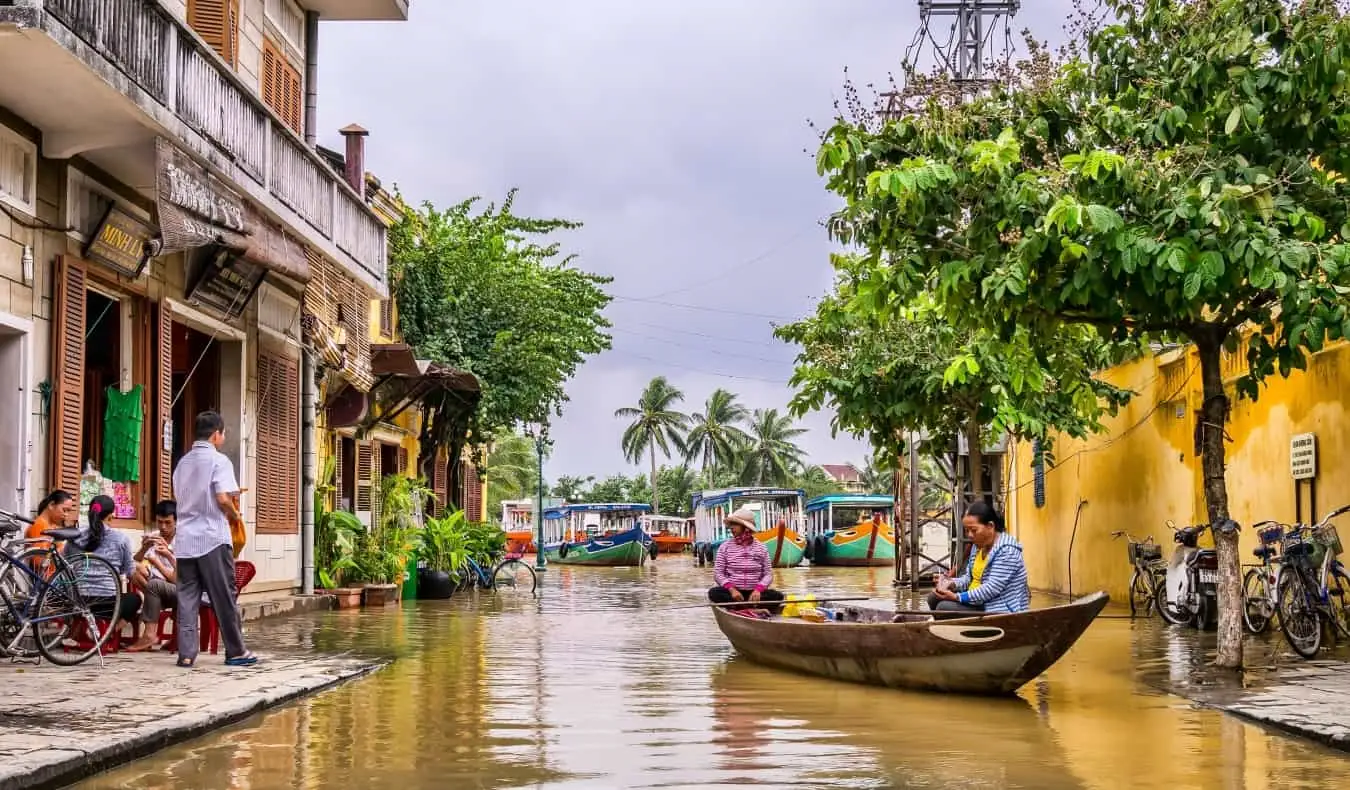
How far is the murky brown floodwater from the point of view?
282 inches

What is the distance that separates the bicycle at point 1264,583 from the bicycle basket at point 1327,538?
0.29 m

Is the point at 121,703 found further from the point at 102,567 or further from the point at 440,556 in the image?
the point at 440,556

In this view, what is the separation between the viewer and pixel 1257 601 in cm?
1564

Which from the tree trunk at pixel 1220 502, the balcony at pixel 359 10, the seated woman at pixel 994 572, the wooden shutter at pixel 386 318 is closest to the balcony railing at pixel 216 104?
the balcony at pixel 359 10

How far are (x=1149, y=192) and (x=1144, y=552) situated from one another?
31.4ft

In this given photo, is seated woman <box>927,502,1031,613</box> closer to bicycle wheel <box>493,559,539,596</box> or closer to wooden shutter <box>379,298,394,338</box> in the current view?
bicycle wheel <box>493,559,539,596</box>

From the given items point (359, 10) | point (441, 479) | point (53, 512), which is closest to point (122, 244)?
point (53, 512)

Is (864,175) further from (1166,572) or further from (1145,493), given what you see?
(1145,493)

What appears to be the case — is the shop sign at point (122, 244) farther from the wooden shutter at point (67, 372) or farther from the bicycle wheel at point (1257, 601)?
the bicycle wheel at point (1257, 601)

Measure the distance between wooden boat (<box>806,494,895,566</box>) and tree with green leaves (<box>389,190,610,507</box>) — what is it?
23.3 metres

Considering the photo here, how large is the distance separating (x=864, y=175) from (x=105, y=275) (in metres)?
6.73

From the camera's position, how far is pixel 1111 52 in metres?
12.3

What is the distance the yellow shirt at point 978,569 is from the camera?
11.3 meters

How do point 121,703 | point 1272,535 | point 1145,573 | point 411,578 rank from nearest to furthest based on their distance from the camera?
point 121,703 → point 1272,535 → point 1145,573 → point 411,578
